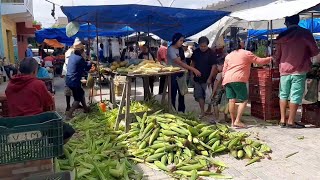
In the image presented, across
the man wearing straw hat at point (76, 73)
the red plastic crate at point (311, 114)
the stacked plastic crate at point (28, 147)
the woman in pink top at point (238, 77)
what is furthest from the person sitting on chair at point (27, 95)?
the red plastic crate at point (311, 114)

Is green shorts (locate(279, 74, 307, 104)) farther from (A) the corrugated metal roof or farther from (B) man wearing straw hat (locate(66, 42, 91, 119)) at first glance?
(A) the corrugated metal roof

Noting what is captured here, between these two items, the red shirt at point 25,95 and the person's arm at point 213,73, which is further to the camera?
the person's arm at point 213,73

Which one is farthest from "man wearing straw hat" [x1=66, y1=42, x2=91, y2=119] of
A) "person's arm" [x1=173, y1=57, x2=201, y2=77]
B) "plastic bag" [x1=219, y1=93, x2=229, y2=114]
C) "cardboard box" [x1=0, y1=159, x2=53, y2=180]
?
"cardboard box" [x1=0, y1=159, x2=53, y2=180]

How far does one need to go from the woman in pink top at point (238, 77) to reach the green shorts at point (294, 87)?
1.69ft

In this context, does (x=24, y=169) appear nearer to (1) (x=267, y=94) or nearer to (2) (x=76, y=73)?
(2) (x=76, y=73)

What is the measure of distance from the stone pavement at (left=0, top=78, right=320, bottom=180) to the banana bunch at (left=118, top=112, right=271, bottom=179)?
0.15m

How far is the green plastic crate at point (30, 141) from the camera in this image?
2762 mm

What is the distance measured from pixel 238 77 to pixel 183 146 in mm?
2118

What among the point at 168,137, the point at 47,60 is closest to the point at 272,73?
the point at 168,137

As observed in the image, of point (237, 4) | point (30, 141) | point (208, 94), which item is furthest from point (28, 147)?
point (237, 4)

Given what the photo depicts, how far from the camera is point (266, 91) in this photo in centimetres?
679

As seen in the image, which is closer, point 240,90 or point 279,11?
point 279,11

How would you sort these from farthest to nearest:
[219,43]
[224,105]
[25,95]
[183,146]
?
1. [219,43]
2. [224,105]
3. [183,146]
4. [25,95]

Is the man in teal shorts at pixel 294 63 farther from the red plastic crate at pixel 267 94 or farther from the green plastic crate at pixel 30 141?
the green plastic crate at pixel 30 141
